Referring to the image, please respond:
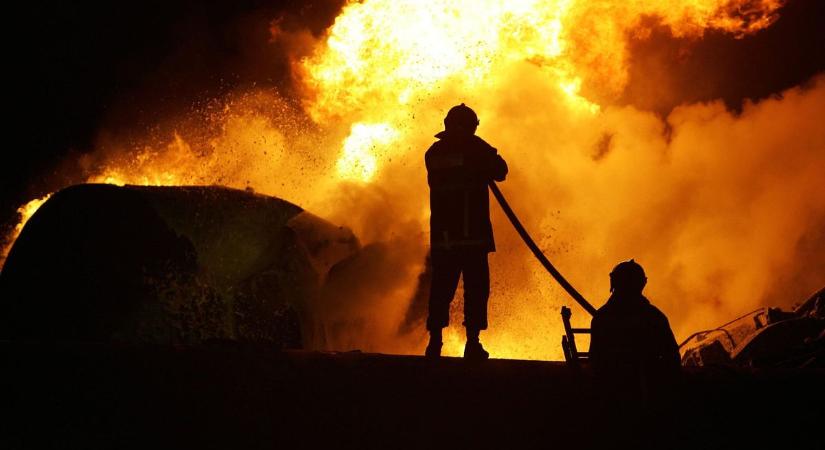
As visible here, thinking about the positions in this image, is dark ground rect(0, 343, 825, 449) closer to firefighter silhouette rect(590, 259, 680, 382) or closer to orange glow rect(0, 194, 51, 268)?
firefighter silhouette rect(590, 259, 680, 382)

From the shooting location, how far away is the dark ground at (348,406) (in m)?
3.14

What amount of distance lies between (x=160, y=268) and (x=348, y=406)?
621 cm

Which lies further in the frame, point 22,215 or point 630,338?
point 22,215

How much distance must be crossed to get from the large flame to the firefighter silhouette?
840cm

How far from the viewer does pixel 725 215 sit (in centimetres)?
1337

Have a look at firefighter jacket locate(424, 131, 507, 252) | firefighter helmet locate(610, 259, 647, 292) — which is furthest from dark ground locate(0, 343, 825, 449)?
firefighter jacket locate(424, 131, 507, 252)

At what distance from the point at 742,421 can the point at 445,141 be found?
2.93m

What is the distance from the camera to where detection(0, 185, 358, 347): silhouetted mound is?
8328 millimetres

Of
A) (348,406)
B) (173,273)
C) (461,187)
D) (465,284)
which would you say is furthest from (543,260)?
(173,273)

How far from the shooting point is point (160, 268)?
8688mm

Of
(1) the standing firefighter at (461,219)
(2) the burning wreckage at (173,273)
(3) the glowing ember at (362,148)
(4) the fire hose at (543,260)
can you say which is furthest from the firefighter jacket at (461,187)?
(3) the glowing ember at (362,148)

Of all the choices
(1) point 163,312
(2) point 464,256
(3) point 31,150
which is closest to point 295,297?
(1) point 163,312

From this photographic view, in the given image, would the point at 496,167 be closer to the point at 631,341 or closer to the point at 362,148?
the point at 631,341

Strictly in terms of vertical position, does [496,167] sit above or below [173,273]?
below
